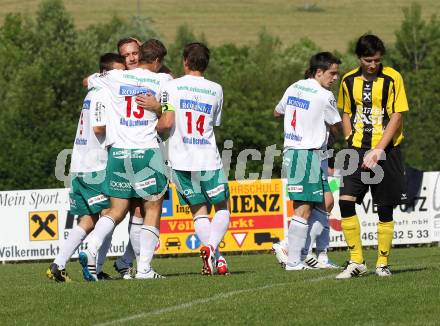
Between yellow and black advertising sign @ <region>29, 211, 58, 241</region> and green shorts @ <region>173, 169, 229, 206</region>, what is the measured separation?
11.7 m

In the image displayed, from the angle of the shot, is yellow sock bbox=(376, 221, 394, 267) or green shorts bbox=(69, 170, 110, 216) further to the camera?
green shorts bbox=(69, 170, 110, 216)

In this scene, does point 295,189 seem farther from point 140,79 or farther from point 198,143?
point 140,79

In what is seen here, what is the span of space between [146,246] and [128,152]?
957 millimetres

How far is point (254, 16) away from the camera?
406 ft

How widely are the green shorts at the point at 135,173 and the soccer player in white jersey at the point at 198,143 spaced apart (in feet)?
1.83

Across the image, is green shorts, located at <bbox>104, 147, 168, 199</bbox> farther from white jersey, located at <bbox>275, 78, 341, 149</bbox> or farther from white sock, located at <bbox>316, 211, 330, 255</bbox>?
white sock, located at <bbox>316, 211, 330, 255</bbox>

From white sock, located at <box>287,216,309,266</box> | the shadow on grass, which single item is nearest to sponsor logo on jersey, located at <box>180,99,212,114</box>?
white sock, located at <box>287,216,309,266</box>

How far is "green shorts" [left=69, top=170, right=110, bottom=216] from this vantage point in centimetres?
1323

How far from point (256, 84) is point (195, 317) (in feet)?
248

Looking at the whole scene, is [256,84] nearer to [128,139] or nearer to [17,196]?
[17,196]

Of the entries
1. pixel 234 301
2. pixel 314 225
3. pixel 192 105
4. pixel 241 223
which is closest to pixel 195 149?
pixel 192 105

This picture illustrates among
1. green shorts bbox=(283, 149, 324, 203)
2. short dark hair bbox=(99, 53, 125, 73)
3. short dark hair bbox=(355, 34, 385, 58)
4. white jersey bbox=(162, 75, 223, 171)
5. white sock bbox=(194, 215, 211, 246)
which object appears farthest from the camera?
green shorts bbox=(283, 149, 324, 203)

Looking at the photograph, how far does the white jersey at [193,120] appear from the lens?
12.9 m

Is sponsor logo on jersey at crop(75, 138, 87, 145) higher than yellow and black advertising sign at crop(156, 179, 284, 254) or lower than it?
higher
